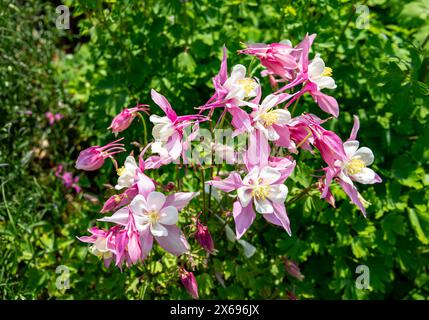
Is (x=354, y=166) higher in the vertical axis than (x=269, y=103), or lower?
lower

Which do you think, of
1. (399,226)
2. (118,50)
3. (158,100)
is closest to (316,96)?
(158,100)

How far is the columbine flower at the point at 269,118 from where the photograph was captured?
1507 millimetres

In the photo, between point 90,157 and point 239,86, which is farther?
point 90,157

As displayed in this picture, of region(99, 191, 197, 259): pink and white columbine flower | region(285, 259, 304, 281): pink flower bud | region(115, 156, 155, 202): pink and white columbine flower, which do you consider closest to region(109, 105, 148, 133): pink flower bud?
region(115, 156, 155, 202): pink and white columbine flower

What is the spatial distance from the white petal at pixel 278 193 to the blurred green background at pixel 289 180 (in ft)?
1.57

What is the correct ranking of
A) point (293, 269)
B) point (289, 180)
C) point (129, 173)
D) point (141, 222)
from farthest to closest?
point (293, 269) → point (289, 180) → point (129, 173) → point (141, 222)

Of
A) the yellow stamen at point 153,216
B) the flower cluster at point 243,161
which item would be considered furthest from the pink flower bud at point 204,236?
the yellow stamen at point 153,216

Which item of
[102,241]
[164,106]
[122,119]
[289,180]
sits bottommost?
[289,180]

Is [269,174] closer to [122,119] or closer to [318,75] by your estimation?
[318,75]

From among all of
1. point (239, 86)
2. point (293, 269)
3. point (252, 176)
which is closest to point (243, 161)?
point (252, 176)

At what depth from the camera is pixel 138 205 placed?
4.78 ft

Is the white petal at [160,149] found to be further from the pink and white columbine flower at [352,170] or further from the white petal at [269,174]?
the pink and white columbine flower at [352,170]

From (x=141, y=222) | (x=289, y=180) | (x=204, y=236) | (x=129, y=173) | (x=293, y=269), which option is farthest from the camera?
(x=293, y=269)

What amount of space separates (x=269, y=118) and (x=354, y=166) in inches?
14.0
